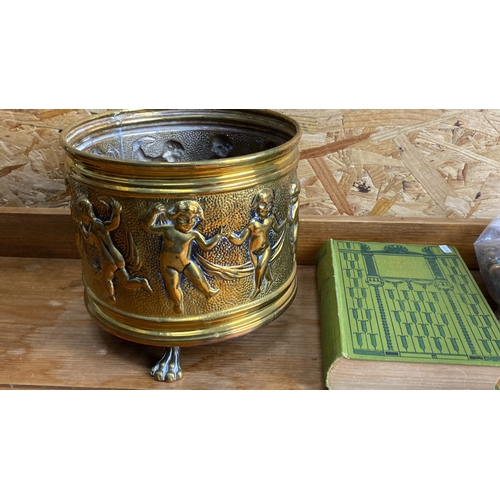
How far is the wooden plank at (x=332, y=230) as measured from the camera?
125 centimetres

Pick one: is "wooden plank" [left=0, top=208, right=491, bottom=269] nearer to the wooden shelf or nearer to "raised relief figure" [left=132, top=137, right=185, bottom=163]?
the wooden shelf

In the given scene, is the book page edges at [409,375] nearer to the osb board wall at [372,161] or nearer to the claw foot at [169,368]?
the claw foot at [169,368]

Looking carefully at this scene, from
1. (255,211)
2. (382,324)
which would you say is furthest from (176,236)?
(382,324)

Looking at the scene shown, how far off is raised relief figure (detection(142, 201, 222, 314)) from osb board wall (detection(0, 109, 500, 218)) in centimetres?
48

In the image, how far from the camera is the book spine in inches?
36.7

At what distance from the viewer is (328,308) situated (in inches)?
41.9

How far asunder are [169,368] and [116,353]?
126 mm

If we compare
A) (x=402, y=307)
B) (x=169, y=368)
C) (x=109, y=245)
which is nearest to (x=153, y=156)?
(x=109, y=245)

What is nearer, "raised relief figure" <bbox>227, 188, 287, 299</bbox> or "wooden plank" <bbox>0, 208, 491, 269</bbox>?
"raised relief figure" <bbox>227, 188, 287, 299</bbox>

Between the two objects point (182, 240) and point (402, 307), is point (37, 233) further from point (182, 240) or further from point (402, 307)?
point (402, 307)

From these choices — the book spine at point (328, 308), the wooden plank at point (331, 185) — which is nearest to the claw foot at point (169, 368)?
the book spine at point (328, 308)

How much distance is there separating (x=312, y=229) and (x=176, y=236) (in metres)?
0.50

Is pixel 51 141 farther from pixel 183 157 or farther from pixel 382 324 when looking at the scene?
pixel 382 324

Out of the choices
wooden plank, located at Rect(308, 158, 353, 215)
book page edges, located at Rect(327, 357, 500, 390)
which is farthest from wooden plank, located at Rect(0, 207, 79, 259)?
book page edges, located at Rect(327, 357, 500, 390)
